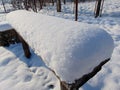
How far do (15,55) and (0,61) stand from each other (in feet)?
1.47

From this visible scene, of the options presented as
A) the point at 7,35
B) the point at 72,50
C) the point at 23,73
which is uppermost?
the point at 72,50

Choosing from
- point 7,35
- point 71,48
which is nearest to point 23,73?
point 7,35

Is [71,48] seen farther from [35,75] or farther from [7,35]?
[7,35]

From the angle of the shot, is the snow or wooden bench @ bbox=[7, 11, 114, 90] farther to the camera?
the snow

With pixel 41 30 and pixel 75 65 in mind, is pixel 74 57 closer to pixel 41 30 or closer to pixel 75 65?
pixel 75 65

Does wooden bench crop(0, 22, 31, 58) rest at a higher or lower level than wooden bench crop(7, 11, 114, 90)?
lower

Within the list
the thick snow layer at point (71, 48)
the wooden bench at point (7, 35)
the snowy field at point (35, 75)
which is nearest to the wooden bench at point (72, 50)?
the thick snow layer at point (71, 48)

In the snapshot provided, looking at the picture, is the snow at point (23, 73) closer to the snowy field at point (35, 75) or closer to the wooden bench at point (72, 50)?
the snowy field at point (35, 75)

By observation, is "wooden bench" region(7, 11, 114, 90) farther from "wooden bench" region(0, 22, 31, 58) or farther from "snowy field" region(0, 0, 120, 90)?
"wooden bench" region(0, 22, 31, 58)

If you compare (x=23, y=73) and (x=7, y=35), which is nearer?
(x=23, y=73)

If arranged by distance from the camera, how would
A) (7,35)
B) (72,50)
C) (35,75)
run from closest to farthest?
1. (72,50)
2. (35,75)
3. (7,35)

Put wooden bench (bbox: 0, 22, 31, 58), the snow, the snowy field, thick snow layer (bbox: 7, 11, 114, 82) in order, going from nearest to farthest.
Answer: thick snow layer (bbox: 7, 11, 114, 82)
the snowy field
the snow
wooden bench (bbox: 0, 22, 31, 58)

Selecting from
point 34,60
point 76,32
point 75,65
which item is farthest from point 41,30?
point 34,60

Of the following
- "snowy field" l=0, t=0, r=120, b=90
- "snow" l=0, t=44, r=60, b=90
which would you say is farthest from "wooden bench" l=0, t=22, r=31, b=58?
"snowy field" l=0, t=0, r=120, b=90
